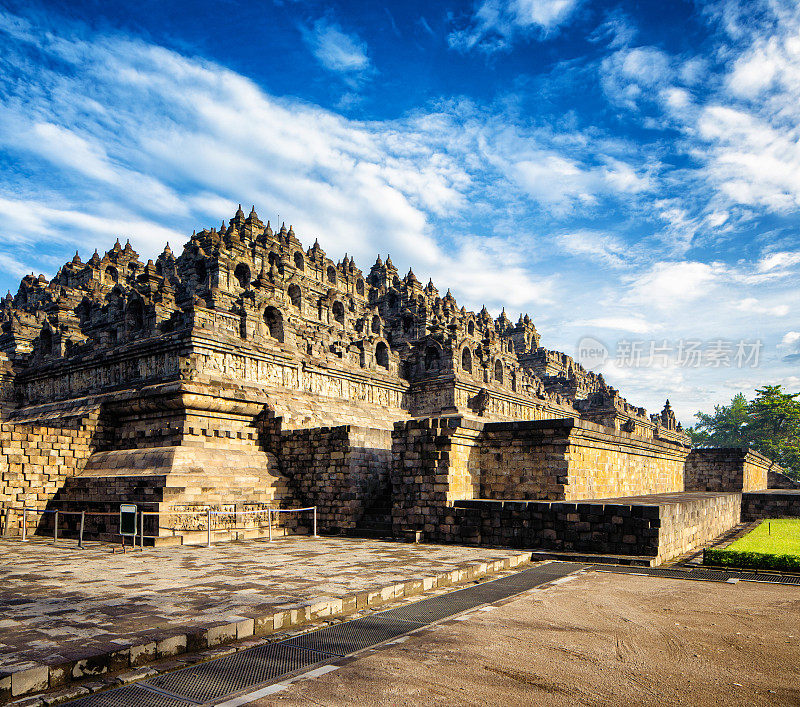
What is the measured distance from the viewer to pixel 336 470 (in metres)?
15.5

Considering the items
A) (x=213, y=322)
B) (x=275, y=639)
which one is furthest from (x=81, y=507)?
(x=275, y=639)

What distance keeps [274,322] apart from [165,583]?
1702 centimetres

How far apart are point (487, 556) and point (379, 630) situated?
495 centimetres

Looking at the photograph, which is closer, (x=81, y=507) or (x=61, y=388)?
(x=81, y=507)

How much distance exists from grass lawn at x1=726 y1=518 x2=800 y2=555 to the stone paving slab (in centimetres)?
413

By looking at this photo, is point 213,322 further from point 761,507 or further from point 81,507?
point 761,507

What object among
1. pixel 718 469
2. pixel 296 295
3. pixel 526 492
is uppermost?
pixel 296 295

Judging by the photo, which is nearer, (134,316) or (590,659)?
(590,659)

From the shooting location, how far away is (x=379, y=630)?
620 cm

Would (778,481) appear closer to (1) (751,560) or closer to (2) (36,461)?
(1) (751,560)

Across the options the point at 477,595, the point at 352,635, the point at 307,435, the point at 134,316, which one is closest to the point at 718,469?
the point at 307,435

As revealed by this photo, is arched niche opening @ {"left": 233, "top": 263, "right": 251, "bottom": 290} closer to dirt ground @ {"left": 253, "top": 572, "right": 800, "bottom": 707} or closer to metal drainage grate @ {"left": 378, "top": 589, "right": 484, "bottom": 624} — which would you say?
metal drainage grate @ {"left": 378, "top": 589, "right": 484, "bottom": 624}

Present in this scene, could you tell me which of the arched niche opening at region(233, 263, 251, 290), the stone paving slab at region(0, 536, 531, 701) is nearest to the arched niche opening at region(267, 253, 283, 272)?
the arched niche opening at region(233, 263, 251, 290)

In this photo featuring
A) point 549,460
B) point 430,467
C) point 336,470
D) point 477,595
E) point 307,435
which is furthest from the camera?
point 307,435
